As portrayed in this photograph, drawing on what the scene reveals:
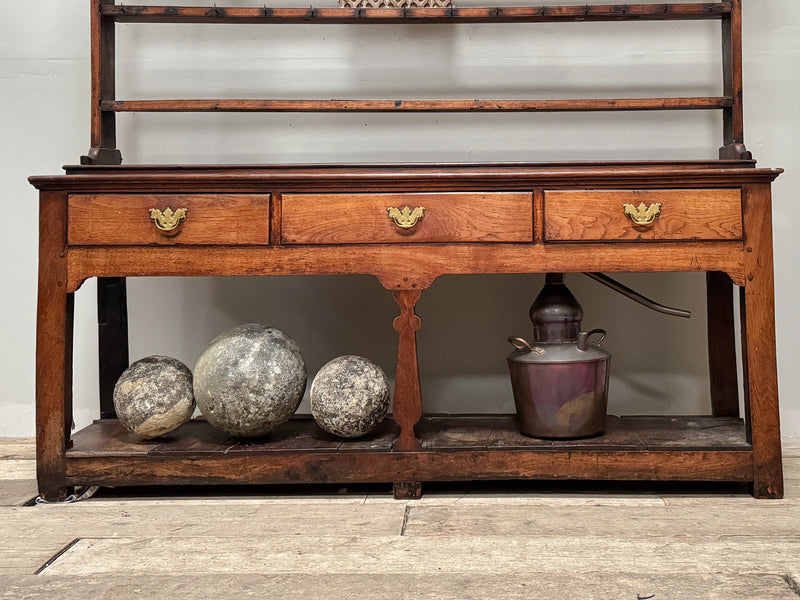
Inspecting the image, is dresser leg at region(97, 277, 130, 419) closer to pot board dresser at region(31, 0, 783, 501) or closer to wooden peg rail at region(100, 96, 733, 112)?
pot board dresser at region(31, 0, 783, 501)

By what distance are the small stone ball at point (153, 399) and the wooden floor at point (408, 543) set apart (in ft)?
0.69

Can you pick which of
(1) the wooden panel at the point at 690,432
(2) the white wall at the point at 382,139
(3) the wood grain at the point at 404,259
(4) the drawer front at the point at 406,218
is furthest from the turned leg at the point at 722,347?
(4) the drawer front at the point at 406,218

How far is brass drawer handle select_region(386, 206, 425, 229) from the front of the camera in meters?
Answer: 2.05

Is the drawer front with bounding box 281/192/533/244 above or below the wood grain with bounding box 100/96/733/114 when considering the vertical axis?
below

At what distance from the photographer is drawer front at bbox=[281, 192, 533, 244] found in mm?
2055

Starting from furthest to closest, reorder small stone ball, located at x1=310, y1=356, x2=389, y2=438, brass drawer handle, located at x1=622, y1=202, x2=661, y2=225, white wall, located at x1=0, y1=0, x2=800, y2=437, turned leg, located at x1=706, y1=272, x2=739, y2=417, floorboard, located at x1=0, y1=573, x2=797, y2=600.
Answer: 1. white wall, located at x1=0, y1=0, x2=800, y2=437
2. turned leg, located at x1=706, y1=272, x2=739, y2=417
3. small stone ball, located at x1=310, y1=356, x2=389, y2=438
4. brass drawer handle, located at x1=622, y1=202, x2=661, y2=225
5. floorboard, located at x1=0, y1=573, x2=797, y2=600

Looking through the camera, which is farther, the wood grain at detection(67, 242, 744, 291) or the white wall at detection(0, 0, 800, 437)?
the white wall at detection(0, 0, 800, 437)

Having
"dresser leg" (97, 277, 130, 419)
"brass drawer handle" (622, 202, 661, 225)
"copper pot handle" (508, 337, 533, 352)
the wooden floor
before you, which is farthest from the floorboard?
"dresser leg" (97, 277, 130, 419)

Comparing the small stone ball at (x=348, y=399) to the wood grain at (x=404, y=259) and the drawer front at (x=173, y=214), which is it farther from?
the drawer front at (x=173, y=214)

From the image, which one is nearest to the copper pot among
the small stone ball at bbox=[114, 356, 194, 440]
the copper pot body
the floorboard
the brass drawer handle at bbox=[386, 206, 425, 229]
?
the copper pot body

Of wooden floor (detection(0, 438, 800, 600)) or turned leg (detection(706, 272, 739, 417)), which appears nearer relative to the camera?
wooden floor (detection(0, 438, 800, 600))

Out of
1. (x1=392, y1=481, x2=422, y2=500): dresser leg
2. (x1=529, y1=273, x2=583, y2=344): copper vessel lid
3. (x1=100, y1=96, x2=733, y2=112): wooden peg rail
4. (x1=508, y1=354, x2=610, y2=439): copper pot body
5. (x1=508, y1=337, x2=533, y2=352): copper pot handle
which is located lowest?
(x1=392, y1=481, x2=422, y2=500): dresser leg

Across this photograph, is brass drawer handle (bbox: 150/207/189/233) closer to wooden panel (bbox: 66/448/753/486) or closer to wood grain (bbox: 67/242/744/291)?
wood grain (bbox: 67/242/744/291)

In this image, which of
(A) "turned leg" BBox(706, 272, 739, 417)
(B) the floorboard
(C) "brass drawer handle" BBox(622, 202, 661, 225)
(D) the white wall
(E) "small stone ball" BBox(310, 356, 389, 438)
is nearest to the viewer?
(B) the floorboard
